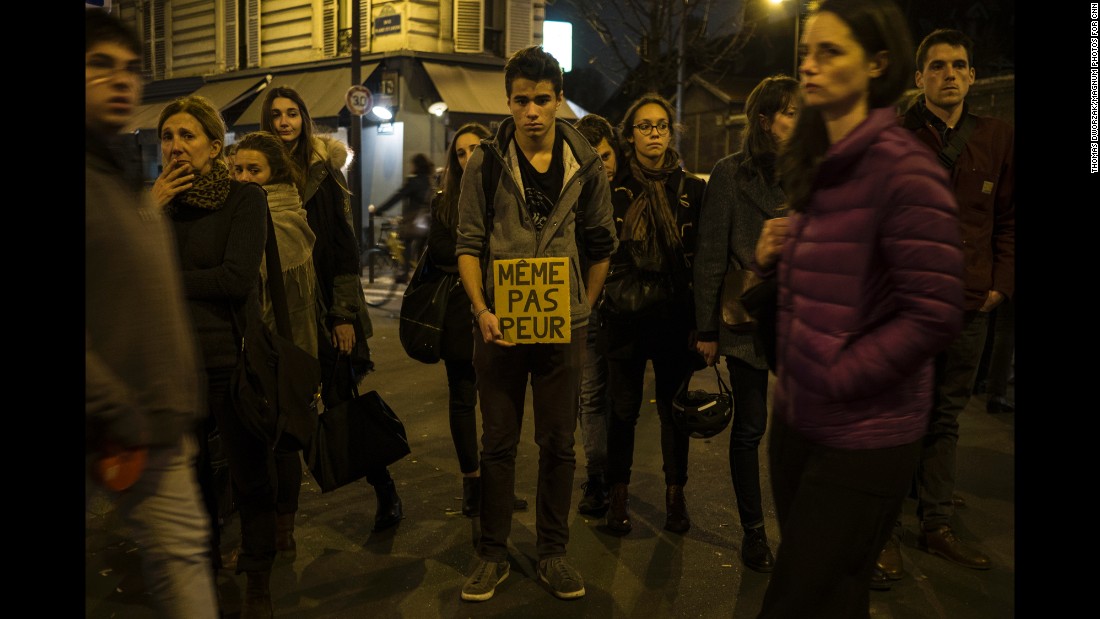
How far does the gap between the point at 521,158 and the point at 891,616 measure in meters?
2.39

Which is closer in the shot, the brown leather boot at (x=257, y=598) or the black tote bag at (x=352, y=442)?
the brown leather boot at (x=257, y=598)

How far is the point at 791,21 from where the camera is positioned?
41750 mm

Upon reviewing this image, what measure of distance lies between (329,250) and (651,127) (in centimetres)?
169

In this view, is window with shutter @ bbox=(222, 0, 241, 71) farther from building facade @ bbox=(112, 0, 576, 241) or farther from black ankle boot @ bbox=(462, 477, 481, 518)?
black ankle boot @ bbox=(462, 477, 481, 518)

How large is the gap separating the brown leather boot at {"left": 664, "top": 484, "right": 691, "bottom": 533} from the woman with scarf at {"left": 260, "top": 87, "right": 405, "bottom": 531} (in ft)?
4.58

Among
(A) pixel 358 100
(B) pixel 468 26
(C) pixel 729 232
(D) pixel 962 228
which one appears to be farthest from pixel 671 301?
(B) pixel 468 26

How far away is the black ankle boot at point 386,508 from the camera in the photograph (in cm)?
505

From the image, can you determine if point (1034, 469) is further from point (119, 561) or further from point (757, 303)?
point (119, 561)

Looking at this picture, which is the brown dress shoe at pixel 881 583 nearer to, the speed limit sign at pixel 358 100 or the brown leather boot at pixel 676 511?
the brown leather boot at pixel 676 511

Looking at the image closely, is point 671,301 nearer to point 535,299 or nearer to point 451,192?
point 535,299

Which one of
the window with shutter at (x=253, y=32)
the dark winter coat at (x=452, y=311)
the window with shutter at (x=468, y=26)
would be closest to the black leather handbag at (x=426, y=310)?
the dark winter coat at (x=452, y=311)

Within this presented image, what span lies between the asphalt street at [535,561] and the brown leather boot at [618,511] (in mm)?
63

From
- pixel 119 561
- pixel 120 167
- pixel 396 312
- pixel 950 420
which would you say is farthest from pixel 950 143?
pixel 396 312

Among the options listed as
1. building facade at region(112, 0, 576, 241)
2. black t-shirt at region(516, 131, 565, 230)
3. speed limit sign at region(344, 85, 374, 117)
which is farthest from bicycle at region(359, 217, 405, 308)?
black t-shirt at region(516, 131, 565, 230)
